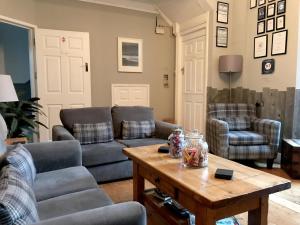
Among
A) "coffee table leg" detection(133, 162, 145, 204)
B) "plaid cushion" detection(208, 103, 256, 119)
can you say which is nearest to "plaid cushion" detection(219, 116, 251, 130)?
"plaid cushion" detection(208, 103, 256, 119)

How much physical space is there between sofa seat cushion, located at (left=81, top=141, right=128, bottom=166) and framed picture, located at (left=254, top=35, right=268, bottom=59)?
2.60 meters

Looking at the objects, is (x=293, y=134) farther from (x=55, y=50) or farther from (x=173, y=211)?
(x=55, y=50)

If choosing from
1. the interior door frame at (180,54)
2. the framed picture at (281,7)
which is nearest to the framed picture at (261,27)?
the framed picture at (281,7)

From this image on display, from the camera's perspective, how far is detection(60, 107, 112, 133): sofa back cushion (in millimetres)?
2979

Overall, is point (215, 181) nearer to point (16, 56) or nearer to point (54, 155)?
point (54, 155)

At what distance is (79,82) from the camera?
4379mm

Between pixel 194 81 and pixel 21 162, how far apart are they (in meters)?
3.65

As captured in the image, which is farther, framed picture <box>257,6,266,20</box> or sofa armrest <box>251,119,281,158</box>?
framed picture <box>257,6,266,20</box>

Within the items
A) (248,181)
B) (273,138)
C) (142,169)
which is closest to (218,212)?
(248,181)

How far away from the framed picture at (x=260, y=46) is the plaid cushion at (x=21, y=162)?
348 centimetres

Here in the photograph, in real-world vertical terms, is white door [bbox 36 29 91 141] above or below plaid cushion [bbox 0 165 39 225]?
above

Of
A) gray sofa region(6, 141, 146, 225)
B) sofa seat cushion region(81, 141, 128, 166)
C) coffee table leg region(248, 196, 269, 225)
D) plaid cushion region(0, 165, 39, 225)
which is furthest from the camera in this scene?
sofa seat cushion region(81, 141, 128, 166)

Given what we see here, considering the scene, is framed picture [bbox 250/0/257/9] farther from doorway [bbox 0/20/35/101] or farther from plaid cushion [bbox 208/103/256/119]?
doorway [bbox 0/20/35/101]

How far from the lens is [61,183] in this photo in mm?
1661
